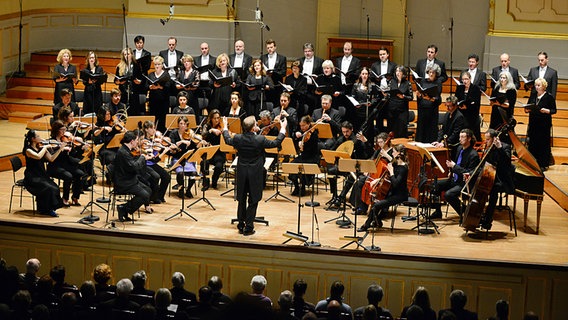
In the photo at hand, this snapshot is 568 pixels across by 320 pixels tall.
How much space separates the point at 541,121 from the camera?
11.3m

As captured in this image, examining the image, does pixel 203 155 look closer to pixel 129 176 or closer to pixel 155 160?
pixel 155 160

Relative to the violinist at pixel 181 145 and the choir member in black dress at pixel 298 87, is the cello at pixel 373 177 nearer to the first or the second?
the violinist at pixel 181 145

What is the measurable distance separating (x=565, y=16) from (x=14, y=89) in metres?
9.31

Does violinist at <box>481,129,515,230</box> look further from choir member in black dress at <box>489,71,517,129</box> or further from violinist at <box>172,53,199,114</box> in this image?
violinist at <box>172,53,199,114</box>

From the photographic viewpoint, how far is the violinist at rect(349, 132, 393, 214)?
9453 millimetres

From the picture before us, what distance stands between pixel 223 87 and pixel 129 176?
114 inches

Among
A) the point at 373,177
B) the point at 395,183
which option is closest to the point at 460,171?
the point at 395,183

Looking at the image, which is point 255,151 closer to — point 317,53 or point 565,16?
point 317,53

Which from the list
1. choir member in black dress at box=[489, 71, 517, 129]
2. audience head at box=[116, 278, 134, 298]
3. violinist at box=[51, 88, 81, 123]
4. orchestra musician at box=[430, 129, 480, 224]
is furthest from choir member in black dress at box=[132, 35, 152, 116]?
audience head at box=[116, 278, 134, 298]

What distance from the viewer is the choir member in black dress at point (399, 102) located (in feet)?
37.6

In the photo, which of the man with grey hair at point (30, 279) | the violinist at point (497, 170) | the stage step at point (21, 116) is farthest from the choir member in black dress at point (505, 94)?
the stage step at point (21, 116)

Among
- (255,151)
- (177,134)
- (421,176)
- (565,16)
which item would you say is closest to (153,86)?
(177,134)

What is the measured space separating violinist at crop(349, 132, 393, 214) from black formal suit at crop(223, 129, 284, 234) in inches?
42.8

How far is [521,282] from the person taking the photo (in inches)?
317
